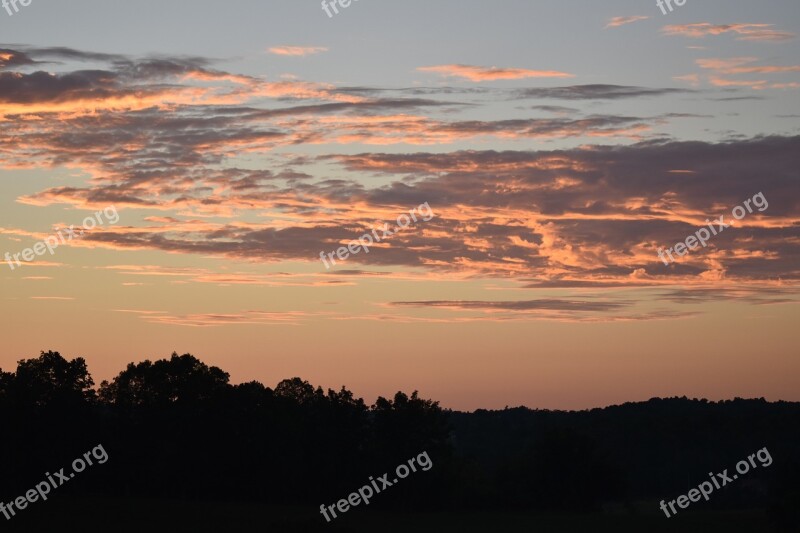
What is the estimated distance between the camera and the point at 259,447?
117750 millimetres

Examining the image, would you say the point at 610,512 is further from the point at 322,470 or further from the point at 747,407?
the point at 747,407

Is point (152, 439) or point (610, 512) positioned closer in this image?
point (152, 439)

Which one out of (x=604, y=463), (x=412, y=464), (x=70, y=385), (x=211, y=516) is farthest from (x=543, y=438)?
(x=70, y=385)

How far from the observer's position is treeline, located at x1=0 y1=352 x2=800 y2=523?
10662 cm

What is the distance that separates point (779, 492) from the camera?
385 feet

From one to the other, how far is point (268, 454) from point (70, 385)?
23.0 metres

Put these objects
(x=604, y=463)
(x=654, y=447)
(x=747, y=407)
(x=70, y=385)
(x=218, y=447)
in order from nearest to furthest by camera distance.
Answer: (x=70, y=385) < (x=218, y=447) < (x=604, y=463) < (x=654, y=447) < (x=747, y=407)

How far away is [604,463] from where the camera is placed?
437 feet

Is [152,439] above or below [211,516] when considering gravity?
above

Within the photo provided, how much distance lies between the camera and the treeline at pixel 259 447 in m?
107

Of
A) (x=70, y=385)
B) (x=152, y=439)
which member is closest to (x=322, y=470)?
(x=152, y=439)

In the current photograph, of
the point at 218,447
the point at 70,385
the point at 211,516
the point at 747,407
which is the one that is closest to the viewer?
the point at 211,516

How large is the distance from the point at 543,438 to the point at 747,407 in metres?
72.2

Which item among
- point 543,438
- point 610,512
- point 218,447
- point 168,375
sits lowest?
point 610,512
